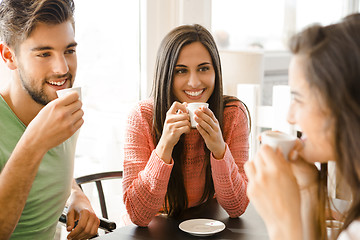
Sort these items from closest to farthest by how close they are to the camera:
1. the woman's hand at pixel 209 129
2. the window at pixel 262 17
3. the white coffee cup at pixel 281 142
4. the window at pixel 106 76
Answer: the white coffee cup at pixel 281 142 → the woman's hand at pixel 209 129 → the window at pixel 106 76 → the window at pixel 262 17

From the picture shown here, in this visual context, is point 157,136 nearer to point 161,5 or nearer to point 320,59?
point 320,59

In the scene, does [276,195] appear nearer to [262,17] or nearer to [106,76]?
[106,76]

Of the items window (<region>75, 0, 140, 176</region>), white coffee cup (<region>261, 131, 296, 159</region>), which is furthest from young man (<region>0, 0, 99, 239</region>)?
window (<region>75, 0, 140, 176</region>)

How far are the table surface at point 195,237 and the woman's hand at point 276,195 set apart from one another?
0.35 metres

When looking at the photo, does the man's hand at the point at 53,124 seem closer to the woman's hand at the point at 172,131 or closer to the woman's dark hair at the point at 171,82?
the woman's hand at the point at 172,131

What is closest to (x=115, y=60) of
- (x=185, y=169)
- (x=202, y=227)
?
(x=185, y=169)

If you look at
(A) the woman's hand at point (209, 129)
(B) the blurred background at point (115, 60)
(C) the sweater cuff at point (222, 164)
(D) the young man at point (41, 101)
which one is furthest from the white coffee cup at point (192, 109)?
(B) the blurred background at point (115, 60)

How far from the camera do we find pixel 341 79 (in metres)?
0.83

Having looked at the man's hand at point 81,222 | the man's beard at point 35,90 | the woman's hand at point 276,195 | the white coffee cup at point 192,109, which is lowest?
the man's hand at point 81,222

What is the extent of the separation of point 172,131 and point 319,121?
0.68 m

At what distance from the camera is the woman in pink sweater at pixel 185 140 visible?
153 cm

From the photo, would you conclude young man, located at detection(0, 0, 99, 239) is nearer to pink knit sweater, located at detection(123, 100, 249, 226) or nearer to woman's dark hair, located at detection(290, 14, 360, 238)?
pink knit sweater, located at detection(123, 100, 249, 226)

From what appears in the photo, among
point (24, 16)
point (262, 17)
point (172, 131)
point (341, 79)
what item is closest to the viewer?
point (341, 79)

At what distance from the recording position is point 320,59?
87 centimetres
